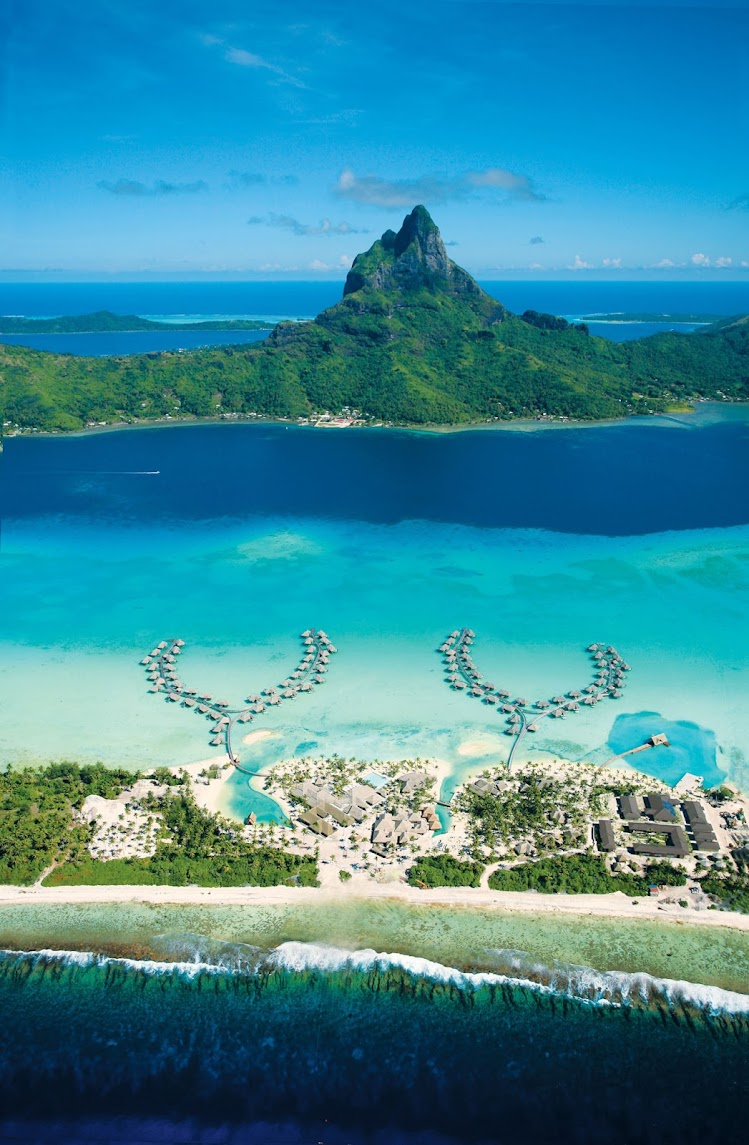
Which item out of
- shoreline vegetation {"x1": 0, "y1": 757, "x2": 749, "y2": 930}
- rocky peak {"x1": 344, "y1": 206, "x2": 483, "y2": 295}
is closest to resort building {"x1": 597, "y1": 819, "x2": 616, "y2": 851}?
shoreline vegetation {"x1": 0, "y1": 757, "x2": 749, "y2": 930}

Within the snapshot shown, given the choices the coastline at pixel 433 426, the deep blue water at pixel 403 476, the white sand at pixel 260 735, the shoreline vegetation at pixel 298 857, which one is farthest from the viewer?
the coastline at pixel 433 426

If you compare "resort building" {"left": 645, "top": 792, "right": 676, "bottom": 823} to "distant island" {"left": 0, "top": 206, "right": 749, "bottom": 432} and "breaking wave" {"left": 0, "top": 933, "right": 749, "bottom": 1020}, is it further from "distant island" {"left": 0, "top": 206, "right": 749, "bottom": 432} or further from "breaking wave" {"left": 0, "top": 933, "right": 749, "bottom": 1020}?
"distant island" {"left": 0, "top": 206, "right": 749, "bottom": 432}

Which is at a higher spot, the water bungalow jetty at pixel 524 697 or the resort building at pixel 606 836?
the water bungalow jetty at pixel 524 697

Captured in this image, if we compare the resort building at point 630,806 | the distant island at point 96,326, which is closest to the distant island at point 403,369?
the resort building at point 630,806

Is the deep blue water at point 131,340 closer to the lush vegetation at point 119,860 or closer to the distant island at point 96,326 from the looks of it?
the distant island at point 96,326

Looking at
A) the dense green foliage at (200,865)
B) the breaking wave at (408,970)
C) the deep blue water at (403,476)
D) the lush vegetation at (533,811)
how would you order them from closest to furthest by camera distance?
the breaking wave at (408,970), the dense green foliage at (200,865), the lush vegetation at (533,811), the deep blue water at (403,476)
